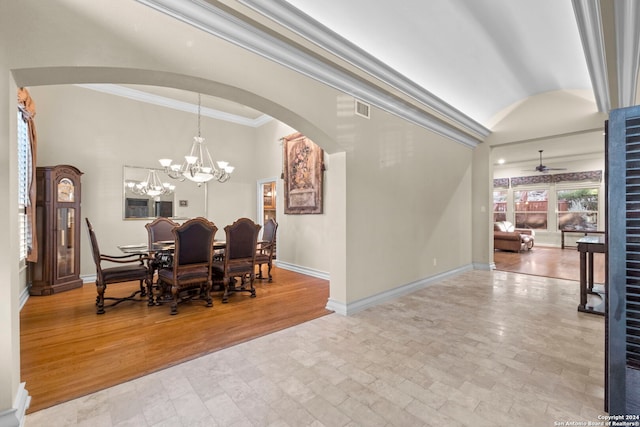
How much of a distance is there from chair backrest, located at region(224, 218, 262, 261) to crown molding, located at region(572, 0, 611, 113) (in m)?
4.04

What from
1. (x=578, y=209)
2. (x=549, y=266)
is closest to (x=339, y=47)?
(x=549, y=266)

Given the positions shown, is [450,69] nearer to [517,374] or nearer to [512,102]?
[512,102]

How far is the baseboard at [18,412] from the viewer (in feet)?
4.77

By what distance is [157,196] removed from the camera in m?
5.45

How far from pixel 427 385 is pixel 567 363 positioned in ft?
4.19

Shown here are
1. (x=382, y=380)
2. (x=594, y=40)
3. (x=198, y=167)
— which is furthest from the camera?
(x=198, y=167)

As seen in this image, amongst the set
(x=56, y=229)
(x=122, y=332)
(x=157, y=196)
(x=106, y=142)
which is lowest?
(x=122, y=332)

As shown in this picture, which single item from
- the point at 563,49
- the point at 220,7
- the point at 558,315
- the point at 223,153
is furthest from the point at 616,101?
the point at 223,153

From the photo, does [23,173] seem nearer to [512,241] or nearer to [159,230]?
[159,230]

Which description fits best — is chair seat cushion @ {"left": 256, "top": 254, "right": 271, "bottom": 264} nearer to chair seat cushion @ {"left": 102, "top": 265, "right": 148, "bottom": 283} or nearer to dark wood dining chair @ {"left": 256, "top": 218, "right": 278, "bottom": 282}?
dark wood dining chair @ {"left": 256, "top": 218, "right": 278, "bottom": 282}

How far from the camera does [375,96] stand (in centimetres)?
356

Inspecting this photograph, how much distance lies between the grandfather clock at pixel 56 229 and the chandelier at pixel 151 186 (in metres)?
0.85

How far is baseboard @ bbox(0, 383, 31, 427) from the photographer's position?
145 cm

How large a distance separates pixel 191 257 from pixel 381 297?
8.44 feet
